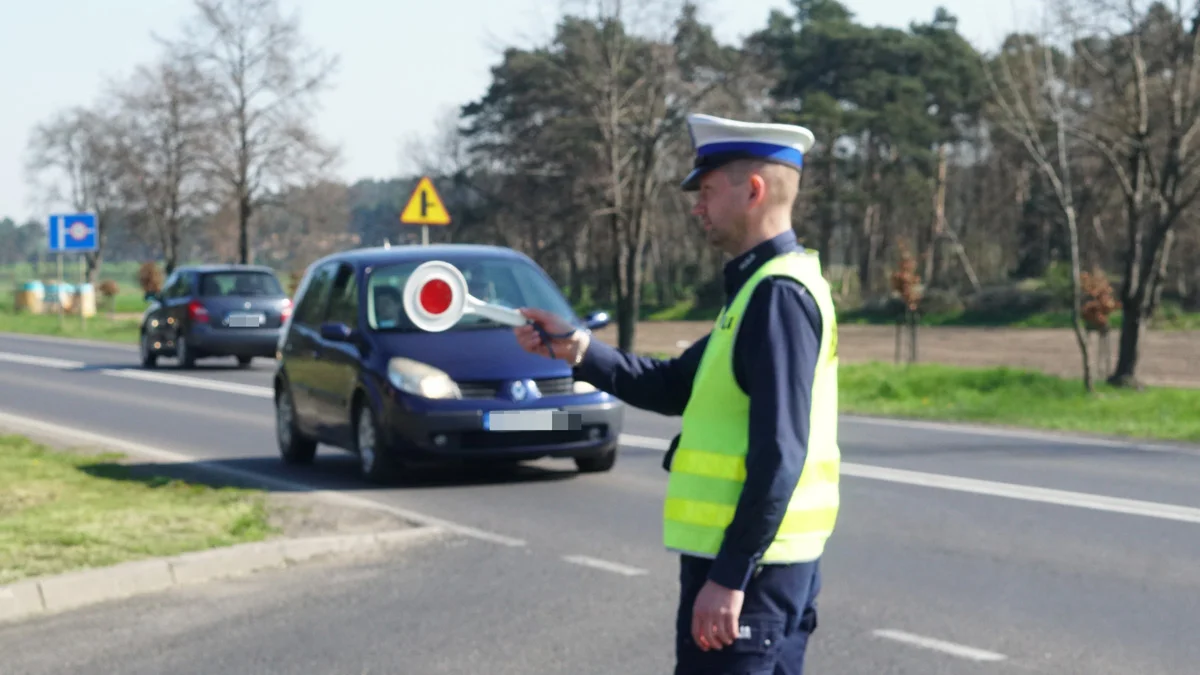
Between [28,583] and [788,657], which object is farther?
[28,583]

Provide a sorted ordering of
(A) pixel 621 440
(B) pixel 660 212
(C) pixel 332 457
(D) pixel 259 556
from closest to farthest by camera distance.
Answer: (D) pixel 259 556 < (C) pixel 332 457 < (A) pixel 621 440 < (B) pixel 660 212

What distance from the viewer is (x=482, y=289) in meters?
11.9

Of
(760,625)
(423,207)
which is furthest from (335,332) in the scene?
(423,207)

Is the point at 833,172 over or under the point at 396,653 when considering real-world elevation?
over

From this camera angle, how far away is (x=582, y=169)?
70.3 m

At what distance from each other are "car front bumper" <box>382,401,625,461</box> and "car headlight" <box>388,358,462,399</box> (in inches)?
5.2

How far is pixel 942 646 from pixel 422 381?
5.45m

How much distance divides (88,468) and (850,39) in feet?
208

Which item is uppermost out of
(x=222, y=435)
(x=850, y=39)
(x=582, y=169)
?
(x=850, y=39)

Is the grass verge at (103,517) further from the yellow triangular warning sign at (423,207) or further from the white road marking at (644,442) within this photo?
the yellow triangular warning sign at (423,207)

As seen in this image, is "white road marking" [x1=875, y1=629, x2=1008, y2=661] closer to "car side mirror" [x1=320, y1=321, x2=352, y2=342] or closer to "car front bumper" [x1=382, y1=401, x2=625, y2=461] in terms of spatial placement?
"car front bumper" [x1=382, y1=401, x2=625, y2=461]

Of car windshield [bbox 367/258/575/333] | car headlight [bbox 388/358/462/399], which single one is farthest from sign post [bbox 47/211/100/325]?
car headlight [bbox 388/358/462/399]

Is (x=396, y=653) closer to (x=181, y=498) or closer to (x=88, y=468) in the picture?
(x=181, y=498)

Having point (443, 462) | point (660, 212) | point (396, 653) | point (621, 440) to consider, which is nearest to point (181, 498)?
point (443, 462)
